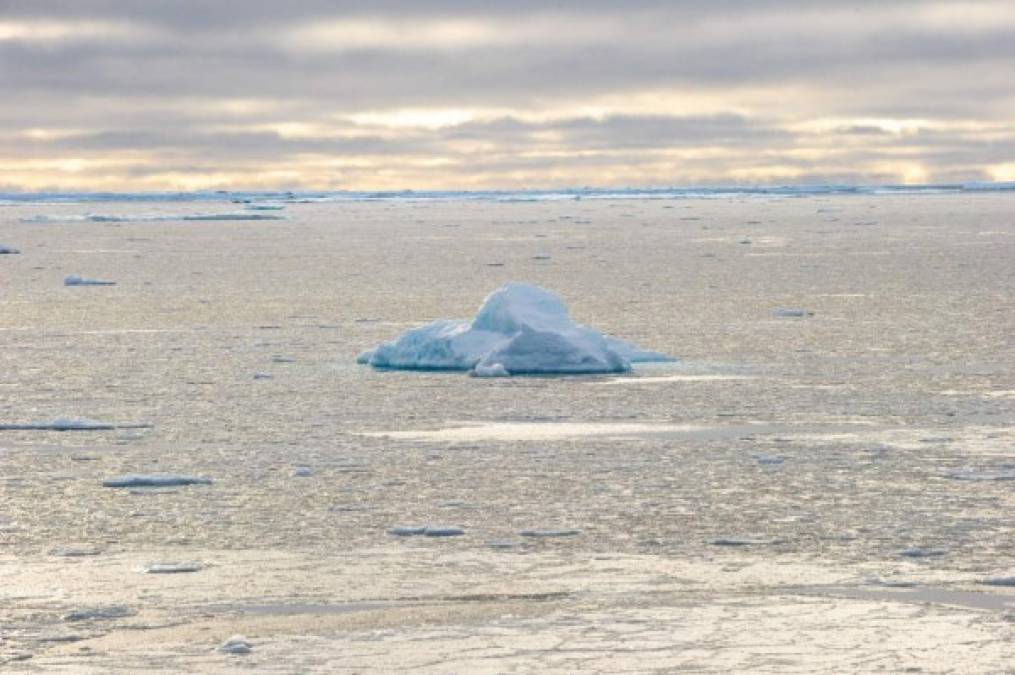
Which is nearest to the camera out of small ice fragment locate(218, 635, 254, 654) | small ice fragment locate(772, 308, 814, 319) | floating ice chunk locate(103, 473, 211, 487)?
small ice fragment locate(218, 635, 254, 654)

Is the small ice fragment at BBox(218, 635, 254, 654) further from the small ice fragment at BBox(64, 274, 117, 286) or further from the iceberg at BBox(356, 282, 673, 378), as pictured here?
the small ice fragment at BBox(64, 274, 117, 286)

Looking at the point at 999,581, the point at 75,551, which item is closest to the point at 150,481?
the point at 75,551

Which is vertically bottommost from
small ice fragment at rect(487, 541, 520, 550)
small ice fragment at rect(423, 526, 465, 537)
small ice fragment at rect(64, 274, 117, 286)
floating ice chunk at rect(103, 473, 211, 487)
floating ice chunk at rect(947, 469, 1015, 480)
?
floating ice chunk at rect(947, 469, 1015, 480)

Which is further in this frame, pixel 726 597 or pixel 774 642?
pixel 726 597

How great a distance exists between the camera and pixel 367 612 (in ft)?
24.3

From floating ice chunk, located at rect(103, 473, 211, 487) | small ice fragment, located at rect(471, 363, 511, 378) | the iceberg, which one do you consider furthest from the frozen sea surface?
the iceberg

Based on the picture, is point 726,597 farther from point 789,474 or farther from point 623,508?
point 789,474

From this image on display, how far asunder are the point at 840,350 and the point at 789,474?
771cm

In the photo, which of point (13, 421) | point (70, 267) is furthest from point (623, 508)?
point (70, 267)

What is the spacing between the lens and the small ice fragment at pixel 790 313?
22562 millimetres

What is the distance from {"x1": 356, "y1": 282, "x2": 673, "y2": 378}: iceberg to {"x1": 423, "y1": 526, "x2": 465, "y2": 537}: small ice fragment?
718 centimetres

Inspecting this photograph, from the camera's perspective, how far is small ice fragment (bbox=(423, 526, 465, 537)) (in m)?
8.93

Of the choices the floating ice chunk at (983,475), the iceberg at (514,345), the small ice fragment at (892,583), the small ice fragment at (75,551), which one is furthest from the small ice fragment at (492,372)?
the small ice fragment at (892,583)

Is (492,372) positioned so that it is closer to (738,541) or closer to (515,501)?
(515,501)
